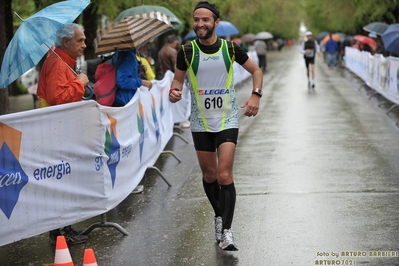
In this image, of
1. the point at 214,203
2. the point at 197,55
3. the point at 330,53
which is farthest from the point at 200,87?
the point at 330,53

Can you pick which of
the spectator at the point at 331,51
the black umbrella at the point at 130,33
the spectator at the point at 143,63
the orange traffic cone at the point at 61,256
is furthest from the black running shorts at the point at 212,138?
the spectator at the point at 331,51

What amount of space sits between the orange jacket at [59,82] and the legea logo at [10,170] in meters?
0.96

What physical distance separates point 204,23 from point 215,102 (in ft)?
2.21

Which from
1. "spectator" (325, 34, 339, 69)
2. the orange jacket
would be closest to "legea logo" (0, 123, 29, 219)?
the orange jacket

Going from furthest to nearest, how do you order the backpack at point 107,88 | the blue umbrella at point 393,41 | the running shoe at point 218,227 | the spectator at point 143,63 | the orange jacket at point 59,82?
1. the blue umbrella at point 393,41
2. the spectator at point 143,63
3. the backpack at point 107,88
4. the orange jacket at point 59,82
5. the running shoe at point 218,227

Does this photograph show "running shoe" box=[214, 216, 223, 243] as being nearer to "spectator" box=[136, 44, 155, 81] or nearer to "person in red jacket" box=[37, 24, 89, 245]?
"person in red jacket" box=[37, 24, 89, 245]

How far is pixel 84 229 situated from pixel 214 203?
1556 millimetres

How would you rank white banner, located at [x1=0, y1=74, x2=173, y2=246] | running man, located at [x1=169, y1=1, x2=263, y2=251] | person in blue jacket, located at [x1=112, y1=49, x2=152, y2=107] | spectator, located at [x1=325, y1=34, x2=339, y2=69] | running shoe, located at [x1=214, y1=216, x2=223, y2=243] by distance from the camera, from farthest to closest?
1. spectator, located at [x1=325, y1=34, x2=339, y2=69]
2. person in blue jacket, located at [x1=112, y1=49, x2=152, y2=107]
3. running shoe, located at [x1=214, y1=216, x2=223, y2=243]
4. running man, located at [x1=169, y1=1, x2=263, y2=251]
5. white banner, located at [x1=0, y1=74, x2=173, y2=246]

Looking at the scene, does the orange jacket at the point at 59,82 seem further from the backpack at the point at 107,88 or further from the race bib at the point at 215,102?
the backpack at the point at 107,88

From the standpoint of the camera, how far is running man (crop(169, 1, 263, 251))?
249 inches

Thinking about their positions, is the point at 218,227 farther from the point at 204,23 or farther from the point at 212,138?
the point at 204,23

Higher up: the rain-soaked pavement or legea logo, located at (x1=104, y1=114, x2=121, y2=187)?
legea logo, located at (x1=104, y1=114, x2=121, y2=187)

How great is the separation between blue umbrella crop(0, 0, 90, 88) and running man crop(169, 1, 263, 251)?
44.5 inches

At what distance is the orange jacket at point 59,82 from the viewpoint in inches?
272
